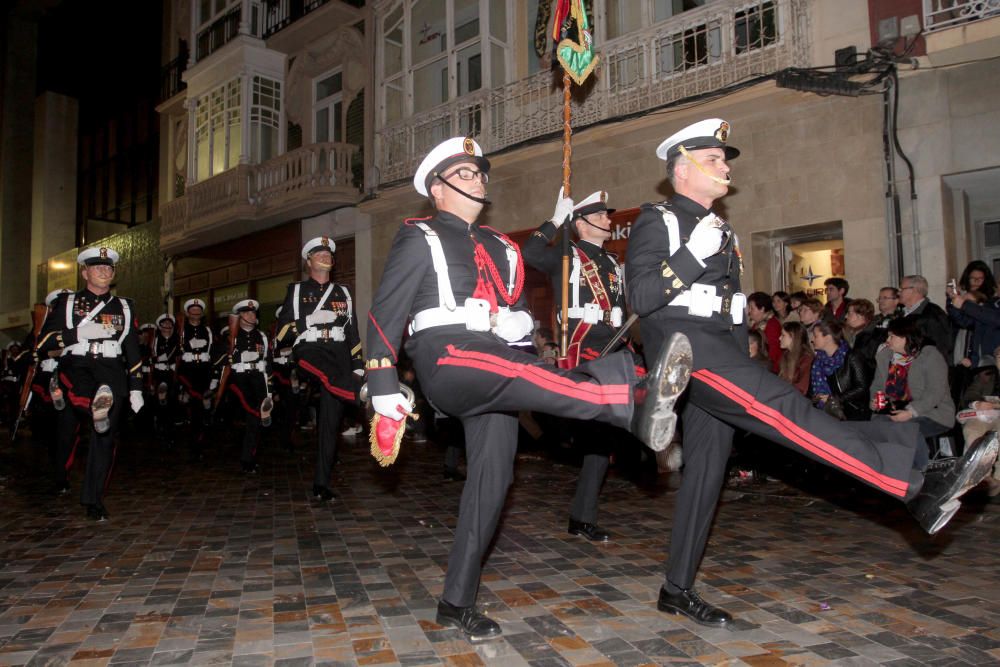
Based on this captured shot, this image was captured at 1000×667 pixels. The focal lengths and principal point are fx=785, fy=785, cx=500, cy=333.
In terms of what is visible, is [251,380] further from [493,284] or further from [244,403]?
[493,284]

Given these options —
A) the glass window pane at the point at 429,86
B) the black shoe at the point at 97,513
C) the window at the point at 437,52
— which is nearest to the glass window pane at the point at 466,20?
the window at the point at 437,52

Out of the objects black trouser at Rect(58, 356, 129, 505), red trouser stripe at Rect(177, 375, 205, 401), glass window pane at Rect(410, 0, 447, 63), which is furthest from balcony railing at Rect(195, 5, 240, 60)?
black trouser at Rect(58, 356, 129, 505)

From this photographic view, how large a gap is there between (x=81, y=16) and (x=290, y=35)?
61.2 feet

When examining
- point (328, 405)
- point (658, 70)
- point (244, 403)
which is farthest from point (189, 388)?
point (658, 70)

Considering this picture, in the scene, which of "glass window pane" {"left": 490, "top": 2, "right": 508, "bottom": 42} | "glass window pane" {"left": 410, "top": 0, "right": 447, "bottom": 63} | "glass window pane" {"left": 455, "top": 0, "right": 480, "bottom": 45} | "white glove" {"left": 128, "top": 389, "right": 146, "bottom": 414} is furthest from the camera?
"glass window pane" {"left": 410, "top": 0, "right": 447, "bottom": 63}

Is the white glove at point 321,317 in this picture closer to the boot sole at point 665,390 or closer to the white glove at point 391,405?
the white glove at point 391,405

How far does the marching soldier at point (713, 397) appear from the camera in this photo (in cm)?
317

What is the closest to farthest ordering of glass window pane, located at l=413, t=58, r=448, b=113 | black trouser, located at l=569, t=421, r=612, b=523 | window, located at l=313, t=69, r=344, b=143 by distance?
black trouser, located at l=569, t=421, r=612, b=523 → glass window pane, located at l=413, t=58, r=448, b=113 → window, located at l=313, t=69, r=344, b=143

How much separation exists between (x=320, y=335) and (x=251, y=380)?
2935 millimetres

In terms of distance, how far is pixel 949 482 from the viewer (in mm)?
3082

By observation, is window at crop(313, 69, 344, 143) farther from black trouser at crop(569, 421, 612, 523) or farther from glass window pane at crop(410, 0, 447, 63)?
black trouser at crop(569, 421, 612, 523)

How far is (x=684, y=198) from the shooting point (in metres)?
3.89

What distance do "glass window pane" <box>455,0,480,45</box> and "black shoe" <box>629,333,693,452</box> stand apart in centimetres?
1522

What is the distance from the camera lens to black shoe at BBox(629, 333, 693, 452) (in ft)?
9.96
